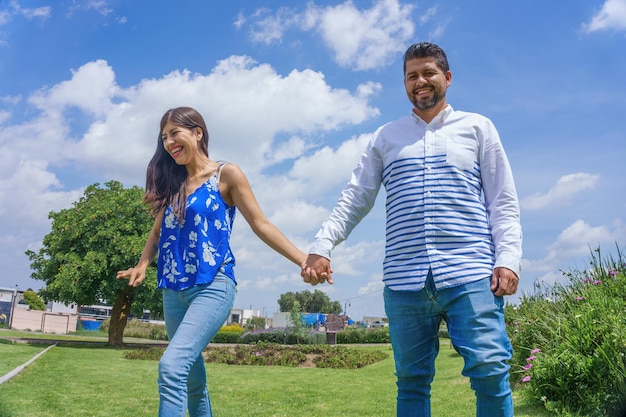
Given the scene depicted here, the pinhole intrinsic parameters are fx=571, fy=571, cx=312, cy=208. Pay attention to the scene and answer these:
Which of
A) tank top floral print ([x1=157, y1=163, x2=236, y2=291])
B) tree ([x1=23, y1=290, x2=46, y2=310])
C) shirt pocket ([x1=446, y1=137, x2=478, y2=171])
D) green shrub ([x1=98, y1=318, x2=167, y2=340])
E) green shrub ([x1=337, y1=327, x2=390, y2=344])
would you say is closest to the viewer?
shirt pocket ([x1=446, y1=137, x2=478, y2=171])

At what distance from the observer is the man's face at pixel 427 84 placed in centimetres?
295

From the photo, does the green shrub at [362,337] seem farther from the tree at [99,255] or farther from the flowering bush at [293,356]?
the flowering bush at [293,356]

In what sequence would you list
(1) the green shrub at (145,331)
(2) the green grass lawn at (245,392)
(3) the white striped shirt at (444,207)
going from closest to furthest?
(3) the white striped shirt at (444,207) → (2) the green grass lawn at (245,392) → (1) the green shrub at (145,331)

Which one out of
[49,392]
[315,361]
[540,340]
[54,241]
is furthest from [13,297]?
[540,340]

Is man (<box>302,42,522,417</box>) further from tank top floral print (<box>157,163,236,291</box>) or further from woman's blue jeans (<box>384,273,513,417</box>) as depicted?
tank top floral print (<box>157,163,236,291</box>)

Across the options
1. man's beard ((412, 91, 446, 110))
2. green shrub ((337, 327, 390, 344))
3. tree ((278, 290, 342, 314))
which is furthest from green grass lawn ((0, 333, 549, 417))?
tree ((278, 290, 342, 314))

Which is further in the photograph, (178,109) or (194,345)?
(178,109)

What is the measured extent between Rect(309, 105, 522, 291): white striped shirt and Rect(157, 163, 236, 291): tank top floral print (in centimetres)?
64

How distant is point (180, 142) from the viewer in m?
3.49

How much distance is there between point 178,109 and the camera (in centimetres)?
354

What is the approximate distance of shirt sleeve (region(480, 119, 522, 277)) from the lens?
105 inches

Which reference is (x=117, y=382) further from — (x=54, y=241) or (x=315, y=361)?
(x=54, y=241)

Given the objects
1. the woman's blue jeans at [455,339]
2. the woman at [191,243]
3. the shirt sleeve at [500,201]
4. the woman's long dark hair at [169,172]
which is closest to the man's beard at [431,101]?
the shirt sleeve at [500,201]

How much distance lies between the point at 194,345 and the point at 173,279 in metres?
0.44
